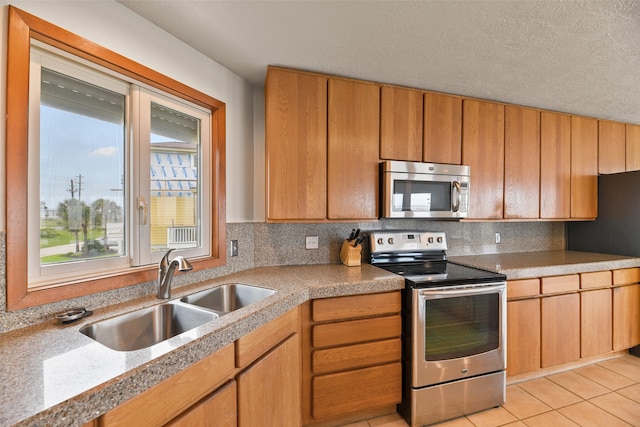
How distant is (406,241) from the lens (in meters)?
2.24

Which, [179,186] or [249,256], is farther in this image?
[249,256]

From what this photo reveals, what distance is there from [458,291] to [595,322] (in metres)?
1.56

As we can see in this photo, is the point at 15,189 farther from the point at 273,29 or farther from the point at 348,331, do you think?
the point at 348,331

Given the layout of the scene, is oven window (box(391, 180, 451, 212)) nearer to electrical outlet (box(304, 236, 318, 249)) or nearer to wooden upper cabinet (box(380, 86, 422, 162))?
wooden upper cabinet (box(380, 86, 422, 162))

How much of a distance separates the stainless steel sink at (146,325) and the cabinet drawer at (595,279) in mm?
2778

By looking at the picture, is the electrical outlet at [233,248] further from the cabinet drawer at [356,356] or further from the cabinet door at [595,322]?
the cabinet door at [595,322]

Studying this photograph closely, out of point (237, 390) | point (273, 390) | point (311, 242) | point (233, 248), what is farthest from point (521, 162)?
point (237, 390)

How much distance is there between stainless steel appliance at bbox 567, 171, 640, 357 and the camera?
→ 2506 mm

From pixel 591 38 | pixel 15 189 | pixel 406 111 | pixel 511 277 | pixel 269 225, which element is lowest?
pixel 511 277

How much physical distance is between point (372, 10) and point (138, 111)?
126 centimetres

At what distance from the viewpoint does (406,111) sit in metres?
2.12

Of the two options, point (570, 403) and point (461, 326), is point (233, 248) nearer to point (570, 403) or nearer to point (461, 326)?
point (461, 326)

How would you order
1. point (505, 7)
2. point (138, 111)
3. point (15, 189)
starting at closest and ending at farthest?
point (15, 189) → point (505, 7) → point (138, 111)

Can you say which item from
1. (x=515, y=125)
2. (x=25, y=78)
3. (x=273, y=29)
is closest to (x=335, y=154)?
(x=273, y=29)
